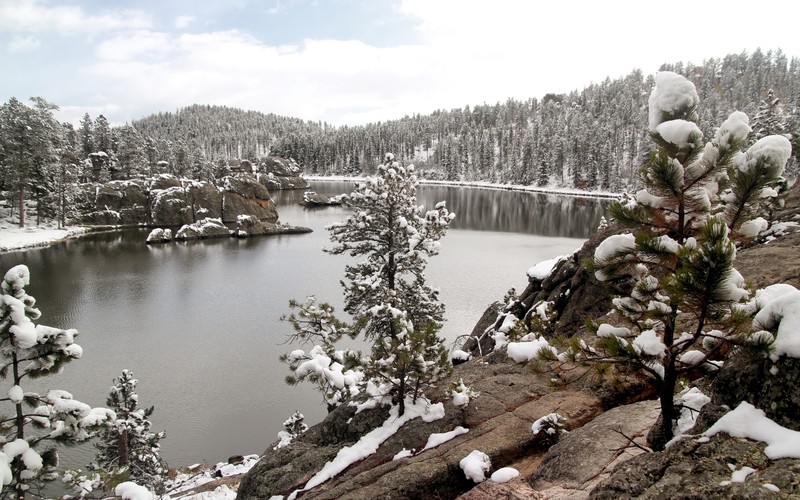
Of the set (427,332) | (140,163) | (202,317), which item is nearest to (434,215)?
(427,332)

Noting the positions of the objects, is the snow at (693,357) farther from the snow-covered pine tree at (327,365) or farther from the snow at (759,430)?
the snow-covered pine tree at (327,365)

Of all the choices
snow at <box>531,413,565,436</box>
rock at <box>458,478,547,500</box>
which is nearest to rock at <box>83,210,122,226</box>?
snow at <box>531,413,565,436</box>

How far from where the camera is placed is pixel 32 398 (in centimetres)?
773

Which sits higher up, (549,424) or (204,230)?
(549,424)

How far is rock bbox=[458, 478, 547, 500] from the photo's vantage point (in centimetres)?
583

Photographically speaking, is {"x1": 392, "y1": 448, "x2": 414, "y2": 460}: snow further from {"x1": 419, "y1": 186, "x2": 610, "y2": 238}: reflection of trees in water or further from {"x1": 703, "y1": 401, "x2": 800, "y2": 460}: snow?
{"x1": 419, "y1": 186, "x2": 610, "y2": 238}: reflection of trees in water

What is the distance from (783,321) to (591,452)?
363 cm

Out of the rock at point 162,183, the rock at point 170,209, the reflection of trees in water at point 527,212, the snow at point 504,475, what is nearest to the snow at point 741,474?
the snow at point 504,475

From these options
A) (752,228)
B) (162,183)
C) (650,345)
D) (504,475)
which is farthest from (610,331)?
(162,183)

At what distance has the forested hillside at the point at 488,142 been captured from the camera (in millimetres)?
54094

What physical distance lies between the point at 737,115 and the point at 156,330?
98.5ft

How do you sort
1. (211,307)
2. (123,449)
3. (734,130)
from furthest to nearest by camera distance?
1. (211,307)
2. (123,449)
3. (734,130)

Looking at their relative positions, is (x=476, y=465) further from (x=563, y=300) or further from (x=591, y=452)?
(x=563, y=300)

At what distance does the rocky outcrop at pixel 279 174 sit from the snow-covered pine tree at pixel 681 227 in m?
129
